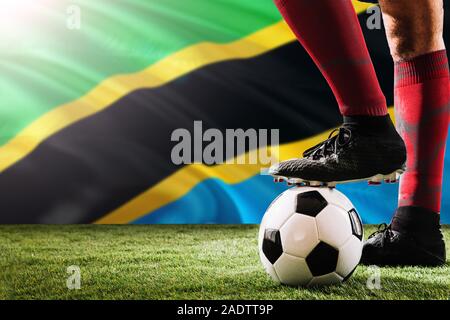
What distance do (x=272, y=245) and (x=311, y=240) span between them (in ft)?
0.34

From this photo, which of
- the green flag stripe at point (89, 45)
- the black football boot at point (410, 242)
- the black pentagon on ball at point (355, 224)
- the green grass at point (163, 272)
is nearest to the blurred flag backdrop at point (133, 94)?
the green flag stripe at point (89, 45)

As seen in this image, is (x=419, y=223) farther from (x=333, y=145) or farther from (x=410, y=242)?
(x=333, y=145)

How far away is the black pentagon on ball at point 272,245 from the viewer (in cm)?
138

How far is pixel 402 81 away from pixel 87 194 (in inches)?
80.7

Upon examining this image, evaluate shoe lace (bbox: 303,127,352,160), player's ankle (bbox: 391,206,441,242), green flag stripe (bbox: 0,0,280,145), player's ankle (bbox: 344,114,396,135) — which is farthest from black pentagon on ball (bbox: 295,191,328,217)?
green flag stripe (bbox: 0,0,280,145)

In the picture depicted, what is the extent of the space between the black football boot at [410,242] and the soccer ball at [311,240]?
276 millimetres

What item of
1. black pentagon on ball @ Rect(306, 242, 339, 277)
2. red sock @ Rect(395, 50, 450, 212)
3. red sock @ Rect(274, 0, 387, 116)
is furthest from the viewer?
red sock @ Rect(395, 50, 450, 212)

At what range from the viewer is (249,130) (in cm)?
308

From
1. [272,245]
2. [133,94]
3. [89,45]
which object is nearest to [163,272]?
[272,245]

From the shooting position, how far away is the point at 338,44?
1260 mm

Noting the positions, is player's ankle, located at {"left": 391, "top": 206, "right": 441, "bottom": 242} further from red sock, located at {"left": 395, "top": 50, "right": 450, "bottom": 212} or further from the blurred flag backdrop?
the blurred flag backdrop

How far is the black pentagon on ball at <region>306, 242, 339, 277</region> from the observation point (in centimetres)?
135

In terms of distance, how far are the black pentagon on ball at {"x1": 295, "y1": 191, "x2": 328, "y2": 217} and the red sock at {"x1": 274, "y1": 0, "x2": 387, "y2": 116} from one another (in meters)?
0.25

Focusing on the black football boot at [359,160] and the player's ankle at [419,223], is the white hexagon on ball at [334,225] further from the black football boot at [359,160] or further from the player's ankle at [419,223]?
the player's ankle at [419,223]
